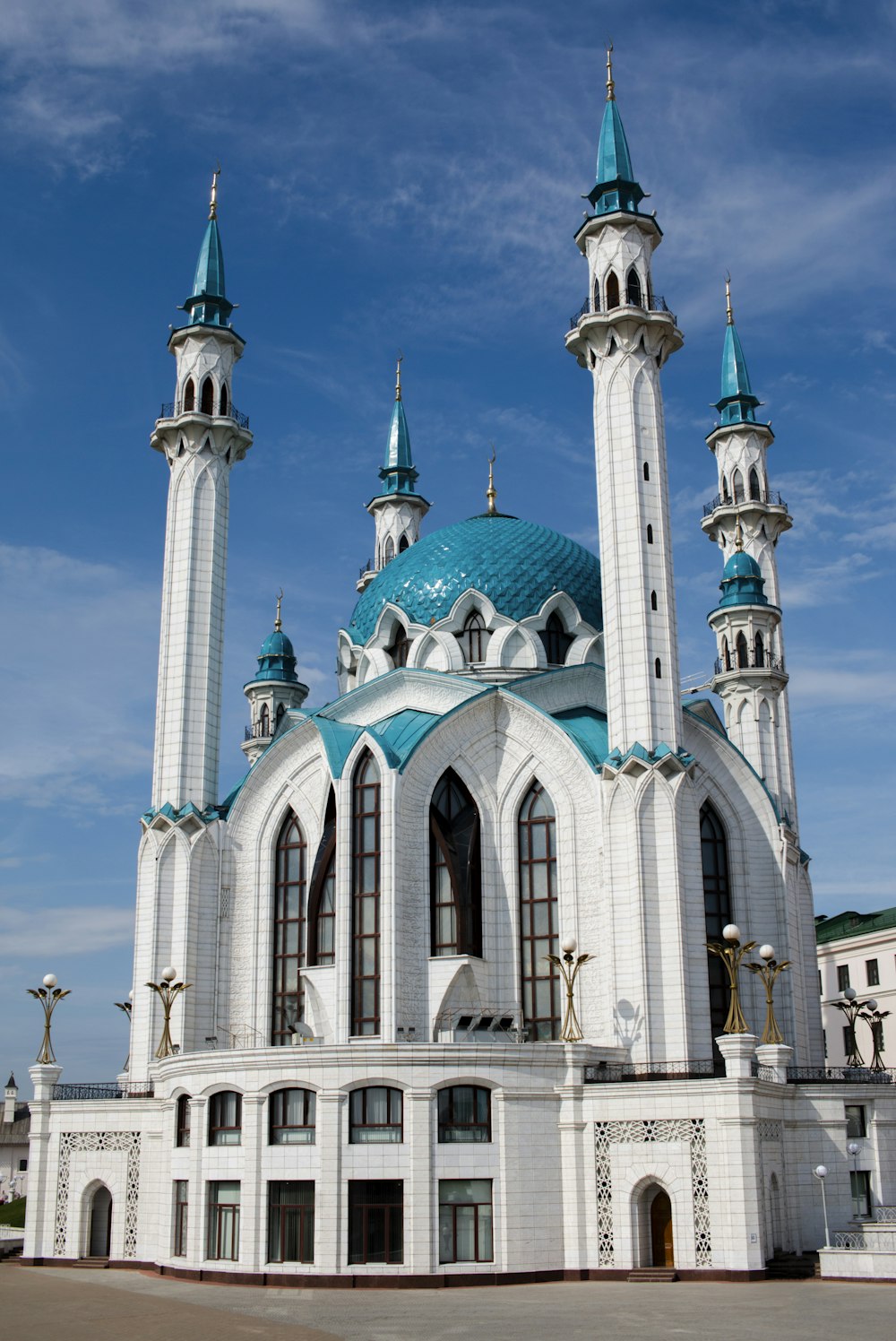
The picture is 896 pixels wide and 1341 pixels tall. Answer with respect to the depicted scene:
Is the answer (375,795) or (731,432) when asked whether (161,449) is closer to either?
(375,795)

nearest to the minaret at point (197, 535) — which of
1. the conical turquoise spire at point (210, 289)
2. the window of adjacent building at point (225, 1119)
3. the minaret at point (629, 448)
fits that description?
the conical turquoise spire at point (210, 289)

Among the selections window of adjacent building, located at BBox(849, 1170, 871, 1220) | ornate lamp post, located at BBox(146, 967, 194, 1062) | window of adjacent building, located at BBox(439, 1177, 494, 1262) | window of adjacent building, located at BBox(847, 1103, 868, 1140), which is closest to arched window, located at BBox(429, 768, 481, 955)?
ornate lamp post, located at BBox(146, 967, 194, 1062)

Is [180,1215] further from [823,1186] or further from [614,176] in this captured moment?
[614,176]

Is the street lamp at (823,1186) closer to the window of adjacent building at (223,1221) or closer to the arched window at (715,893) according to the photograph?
the arched window at (715,893)

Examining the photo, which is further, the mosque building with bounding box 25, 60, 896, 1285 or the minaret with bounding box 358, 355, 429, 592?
the minaret with bounding box 358, 355, 429, 592

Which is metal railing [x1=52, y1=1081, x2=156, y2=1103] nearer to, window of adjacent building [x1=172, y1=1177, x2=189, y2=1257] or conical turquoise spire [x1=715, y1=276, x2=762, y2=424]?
window of adjacent building [x1=172, y1=1177, x2=189, y2=1257]

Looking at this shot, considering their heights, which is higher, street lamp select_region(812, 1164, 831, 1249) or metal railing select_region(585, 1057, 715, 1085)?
metal railing select_region(585, 1057, 715, 1085)

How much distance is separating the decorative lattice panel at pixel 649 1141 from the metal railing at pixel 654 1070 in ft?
5.58

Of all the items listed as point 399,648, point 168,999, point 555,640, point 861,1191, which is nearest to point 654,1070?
point 861,1191

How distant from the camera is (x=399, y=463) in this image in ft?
184

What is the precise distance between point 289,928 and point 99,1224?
8.52m

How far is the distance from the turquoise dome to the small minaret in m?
9.29

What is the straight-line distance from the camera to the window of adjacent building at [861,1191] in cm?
3278

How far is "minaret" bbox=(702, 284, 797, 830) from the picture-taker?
4484 cm
